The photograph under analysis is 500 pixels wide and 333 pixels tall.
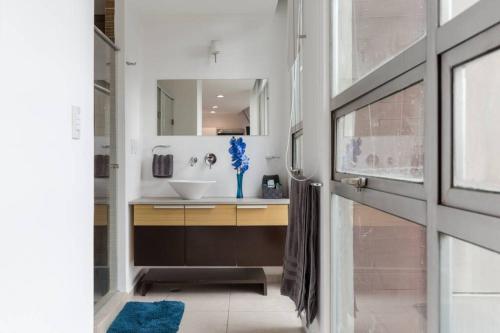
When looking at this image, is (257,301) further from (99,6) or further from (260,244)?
(99,6)

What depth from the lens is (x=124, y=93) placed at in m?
3.29

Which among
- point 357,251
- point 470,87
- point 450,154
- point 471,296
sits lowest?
point 357,251

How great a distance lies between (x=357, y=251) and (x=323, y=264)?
0.42 m

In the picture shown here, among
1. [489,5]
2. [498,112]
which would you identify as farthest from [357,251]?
[489,5]

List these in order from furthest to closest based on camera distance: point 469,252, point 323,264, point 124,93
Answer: point 124,93 → point 323,264 → point 469,252

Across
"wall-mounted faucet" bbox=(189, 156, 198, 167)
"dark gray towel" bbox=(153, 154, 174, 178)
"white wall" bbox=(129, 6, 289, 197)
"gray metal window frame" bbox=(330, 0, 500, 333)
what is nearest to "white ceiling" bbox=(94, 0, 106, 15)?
"white wall" bbox=(129, 6, 289, 197)

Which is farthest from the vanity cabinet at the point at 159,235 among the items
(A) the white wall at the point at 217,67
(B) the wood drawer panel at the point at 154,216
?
(A) the white wall at the point at 217,67

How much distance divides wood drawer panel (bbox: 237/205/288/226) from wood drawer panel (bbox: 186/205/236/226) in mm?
82

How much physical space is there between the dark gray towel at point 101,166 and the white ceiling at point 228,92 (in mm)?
1281

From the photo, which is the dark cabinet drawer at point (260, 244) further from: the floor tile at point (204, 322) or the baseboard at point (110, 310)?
the baseboard at point (110, 310)

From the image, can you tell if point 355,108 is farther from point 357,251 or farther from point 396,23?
point 357,251

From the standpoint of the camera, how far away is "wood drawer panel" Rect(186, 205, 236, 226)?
136 inches

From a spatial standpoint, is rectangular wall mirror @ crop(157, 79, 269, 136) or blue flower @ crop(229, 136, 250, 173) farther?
rectangular wall mirror @ crop(157, 79, 269, 136)

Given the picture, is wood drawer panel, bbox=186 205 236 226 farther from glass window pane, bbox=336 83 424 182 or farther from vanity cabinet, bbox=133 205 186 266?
glass window pane, bbox=336 83 424 182
